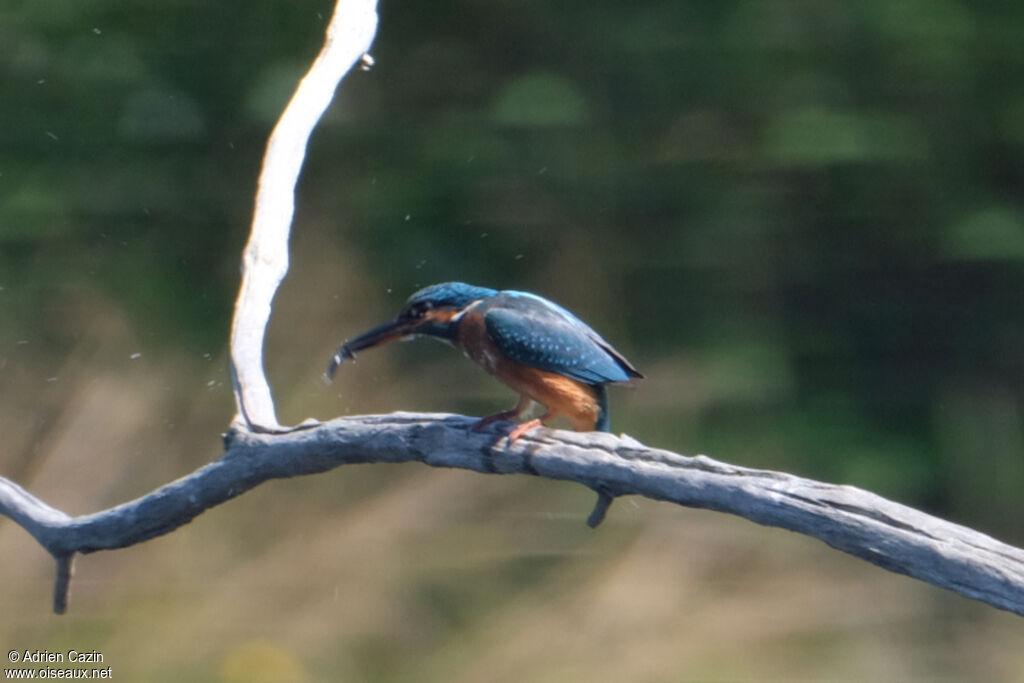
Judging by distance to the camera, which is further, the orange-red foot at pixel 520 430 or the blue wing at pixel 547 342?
the blue wing at pixel 547 342

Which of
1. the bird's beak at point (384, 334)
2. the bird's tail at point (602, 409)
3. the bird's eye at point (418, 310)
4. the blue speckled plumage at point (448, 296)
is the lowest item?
the bird's tail at point (602, 409)

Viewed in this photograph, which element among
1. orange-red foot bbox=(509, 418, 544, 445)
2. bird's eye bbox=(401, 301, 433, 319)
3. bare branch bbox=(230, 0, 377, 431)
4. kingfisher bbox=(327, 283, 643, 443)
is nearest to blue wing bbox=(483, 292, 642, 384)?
kingfisher bbox=(327, 283, 643, 443)

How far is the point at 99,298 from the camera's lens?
4.25 meters

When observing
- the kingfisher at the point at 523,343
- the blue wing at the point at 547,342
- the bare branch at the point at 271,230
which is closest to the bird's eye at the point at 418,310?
the kingfisher at the point at 523,343

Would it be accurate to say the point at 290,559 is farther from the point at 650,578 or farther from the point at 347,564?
the point at 650,578

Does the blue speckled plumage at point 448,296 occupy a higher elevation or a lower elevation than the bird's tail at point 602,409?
higher

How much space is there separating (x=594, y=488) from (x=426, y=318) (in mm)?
607

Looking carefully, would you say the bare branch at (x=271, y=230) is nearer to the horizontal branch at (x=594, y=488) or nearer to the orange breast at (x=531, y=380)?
the horizontal branch at (x=594, y=488)

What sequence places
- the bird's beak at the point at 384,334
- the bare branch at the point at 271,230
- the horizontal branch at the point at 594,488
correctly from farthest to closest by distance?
the bird's beak at the point at 384,334 → the bare branch at the point at 271,230 → the horizontal branch at the point at 594,488

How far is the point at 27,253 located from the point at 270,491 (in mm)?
1612

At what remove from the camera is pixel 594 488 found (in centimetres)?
170

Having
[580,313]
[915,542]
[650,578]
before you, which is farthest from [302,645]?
[915,542]

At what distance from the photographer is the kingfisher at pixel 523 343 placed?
2.13 meters

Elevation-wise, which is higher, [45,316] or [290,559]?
[45,316]
